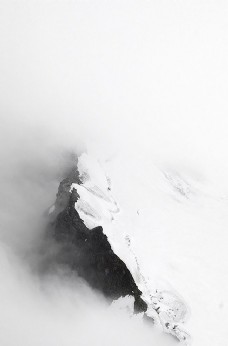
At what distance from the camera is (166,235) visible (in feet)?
155

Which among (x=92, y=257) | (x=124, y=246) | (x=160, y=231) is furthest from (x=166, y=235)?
(x=92, y=257)

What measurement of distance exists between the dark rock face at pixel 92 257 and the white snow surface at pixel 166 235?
122 cm

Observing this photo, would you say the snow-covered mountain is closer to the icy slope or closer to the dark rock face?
the icy slope

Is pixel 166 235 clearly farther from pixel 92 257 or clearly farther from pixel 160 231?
pixel 92 257

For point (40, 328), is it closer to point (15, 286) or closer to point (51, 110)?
point (15, 286)

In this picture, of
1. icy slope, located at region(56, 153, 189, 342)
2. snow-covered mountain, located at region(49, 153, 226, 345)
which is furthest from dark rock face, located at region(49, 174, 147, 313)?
snow-covered mountain, located at region(49, 153, 226, 345)

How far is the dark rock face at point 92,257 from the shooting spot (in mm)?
31266

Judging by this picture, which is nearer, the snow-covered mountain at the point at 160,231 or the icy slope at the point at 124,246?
the icy slope at the point at 124,246

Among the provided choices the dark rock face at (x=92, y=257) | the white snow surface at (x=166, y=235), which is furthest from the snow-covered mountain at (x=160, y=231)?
the dark rock face at (x=92, y=257)

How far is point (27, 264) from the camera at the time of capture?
33.8 m

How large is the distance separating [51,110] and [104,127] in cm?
1206

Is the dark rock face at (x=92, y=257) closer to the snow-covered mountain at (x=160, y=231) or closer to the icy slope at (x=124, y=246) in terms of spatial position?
the icy slope at (x=124, y=246)

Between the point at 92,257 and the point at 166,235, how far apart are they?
17682 millimetres

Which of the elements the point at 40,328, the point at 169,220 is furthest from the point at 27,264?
the point at 169,220
